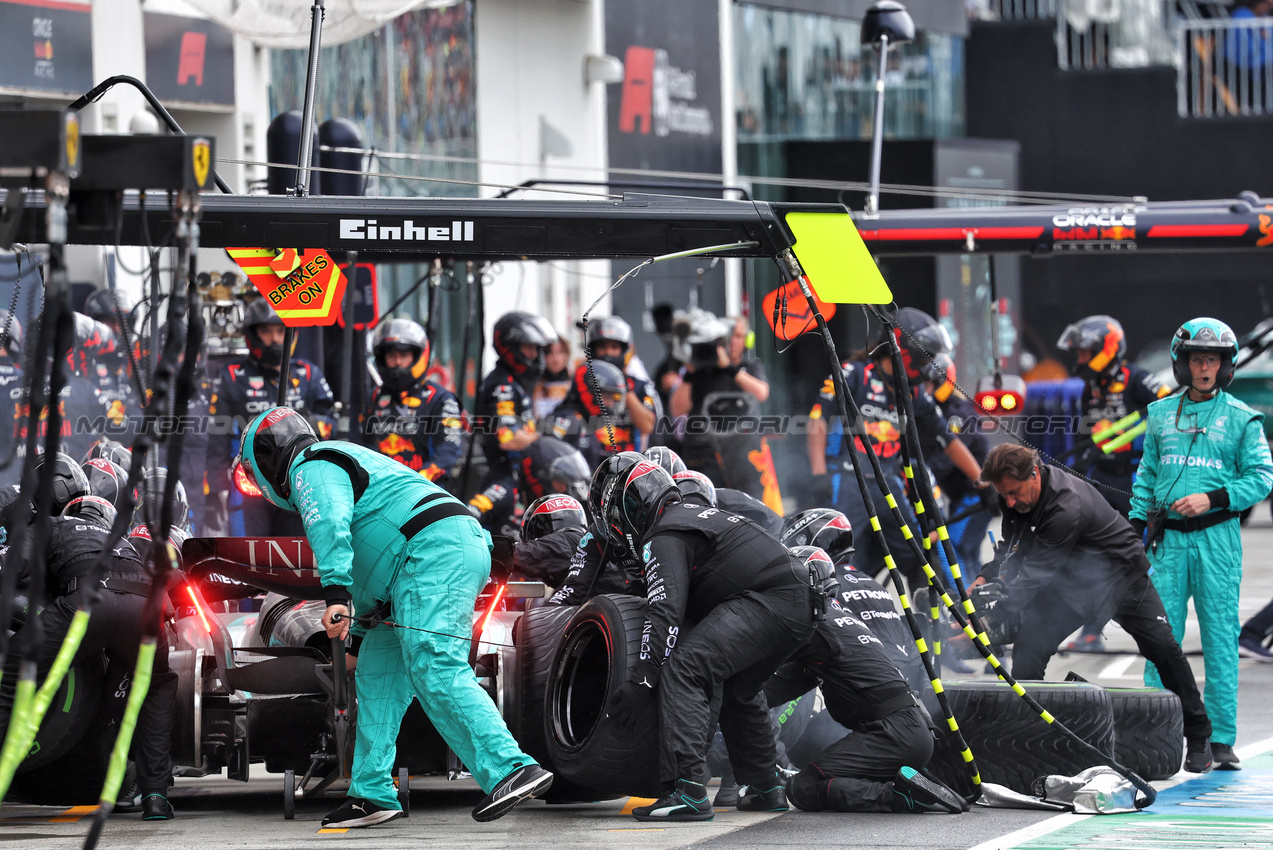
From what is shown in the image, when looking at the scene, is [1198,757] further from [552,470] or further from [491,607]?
[552,470]

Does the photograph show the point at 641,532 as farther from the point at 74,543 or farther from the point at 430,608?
the point at 74,543

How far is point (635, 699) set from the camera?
6.86 metres

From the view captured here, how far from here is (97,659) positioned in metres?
7.09

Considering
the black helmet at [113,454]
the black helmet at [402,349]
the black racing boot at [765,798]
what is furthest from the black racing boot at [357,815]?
the black helmet at [402,349]

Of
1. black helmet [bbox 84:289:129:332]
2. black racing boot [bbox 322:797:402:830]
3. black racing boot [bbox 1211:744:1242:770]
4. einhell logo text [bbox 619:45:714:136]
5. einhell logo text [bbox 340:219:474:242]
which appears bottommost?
black racing boot [bbox 1211:744:1242:770]

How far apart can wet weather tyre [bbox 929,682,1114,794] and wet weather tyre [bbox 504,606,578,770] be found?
161cm

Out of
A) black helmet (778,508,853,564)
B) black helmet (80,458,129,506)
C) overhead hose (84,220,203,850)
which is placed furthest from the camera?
black helmet (80,458,129,506)

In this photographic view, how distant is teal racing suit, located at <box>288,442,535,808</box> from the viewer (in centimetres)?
662

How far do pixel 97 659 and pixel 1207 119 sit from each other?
2507cm

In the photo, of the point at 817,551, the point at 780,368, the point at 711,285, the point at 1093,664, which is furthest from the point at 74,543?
the point at 780,368

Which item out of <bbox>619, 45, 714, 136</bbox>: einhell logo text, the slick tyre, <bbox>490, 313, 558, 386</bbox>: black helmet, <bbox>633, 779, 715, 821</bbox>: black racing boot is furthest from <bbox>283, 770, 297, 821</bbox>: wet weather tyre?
<bbox>619, 45, 714, 136</bbox>: einhell logo text

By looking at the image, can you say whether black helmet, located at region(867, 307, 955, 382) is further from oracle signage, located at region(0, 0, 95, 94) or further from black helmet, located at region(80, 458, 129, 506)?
oracle signage, located at region(0, 0, 95, 94)

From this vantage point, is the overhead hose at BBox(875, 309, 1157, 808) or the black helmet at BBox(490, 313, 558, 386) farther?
the black helmet at BBox(490, 313, 558, 386)

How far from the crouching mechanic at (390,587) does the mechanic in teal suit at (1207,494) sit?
11.3 ft
